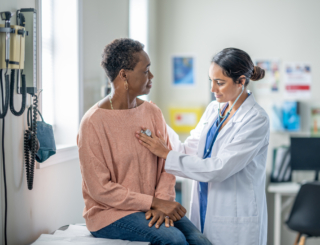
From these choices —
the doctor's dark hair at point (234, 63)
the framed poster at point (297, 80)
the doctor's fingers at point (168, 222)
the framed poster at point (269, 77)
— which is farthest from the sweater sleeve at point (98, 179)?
the framed poster at point (297, 80)

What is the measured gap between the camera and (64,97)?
191cm

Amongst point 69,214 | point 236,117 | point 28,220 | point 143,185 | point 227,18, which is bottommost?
point 69,214

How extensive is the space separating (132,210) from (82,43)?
0.99m

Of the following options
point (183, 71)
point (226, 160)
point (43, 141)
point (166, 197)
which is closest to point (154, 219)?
point (166, 197)

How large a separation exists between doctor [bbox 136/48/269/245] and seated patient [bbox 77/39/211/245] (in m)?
0.08

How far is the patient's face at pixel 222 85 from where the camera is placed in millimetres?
1587

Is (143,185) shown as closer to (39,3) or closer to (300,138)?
(39,3)

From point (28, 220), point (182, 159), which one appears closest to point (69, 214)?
point (28, 220)

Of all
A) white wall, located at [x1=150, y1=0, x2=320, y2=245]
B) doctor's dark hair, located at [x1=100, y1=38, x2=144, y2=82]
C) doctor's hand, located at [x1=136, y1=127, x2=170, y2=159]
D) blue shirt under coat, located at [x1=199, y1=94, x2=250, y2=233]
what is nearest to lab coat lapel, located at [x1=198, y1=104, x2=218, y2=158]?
blue shirt under coat, located at [x1=199, y1=94, x2=250, y2=233]

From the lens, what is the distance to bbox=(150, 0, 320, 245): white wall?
3.20m

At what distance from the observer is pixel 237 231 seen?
5.03 feet

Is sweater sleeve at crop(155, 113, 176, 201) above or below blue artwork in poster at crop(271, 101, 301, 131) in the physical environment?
below

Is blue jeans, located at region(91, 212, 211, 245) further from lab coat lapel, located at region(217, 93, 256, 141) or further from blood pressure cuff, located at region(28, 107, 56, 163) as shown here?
lab coat lapel, located at region(217, 93, 256, 141)

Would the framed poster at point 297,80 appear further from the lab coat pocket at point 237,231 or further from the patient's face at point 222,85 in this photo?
the lab coat pocket at point 237,231
